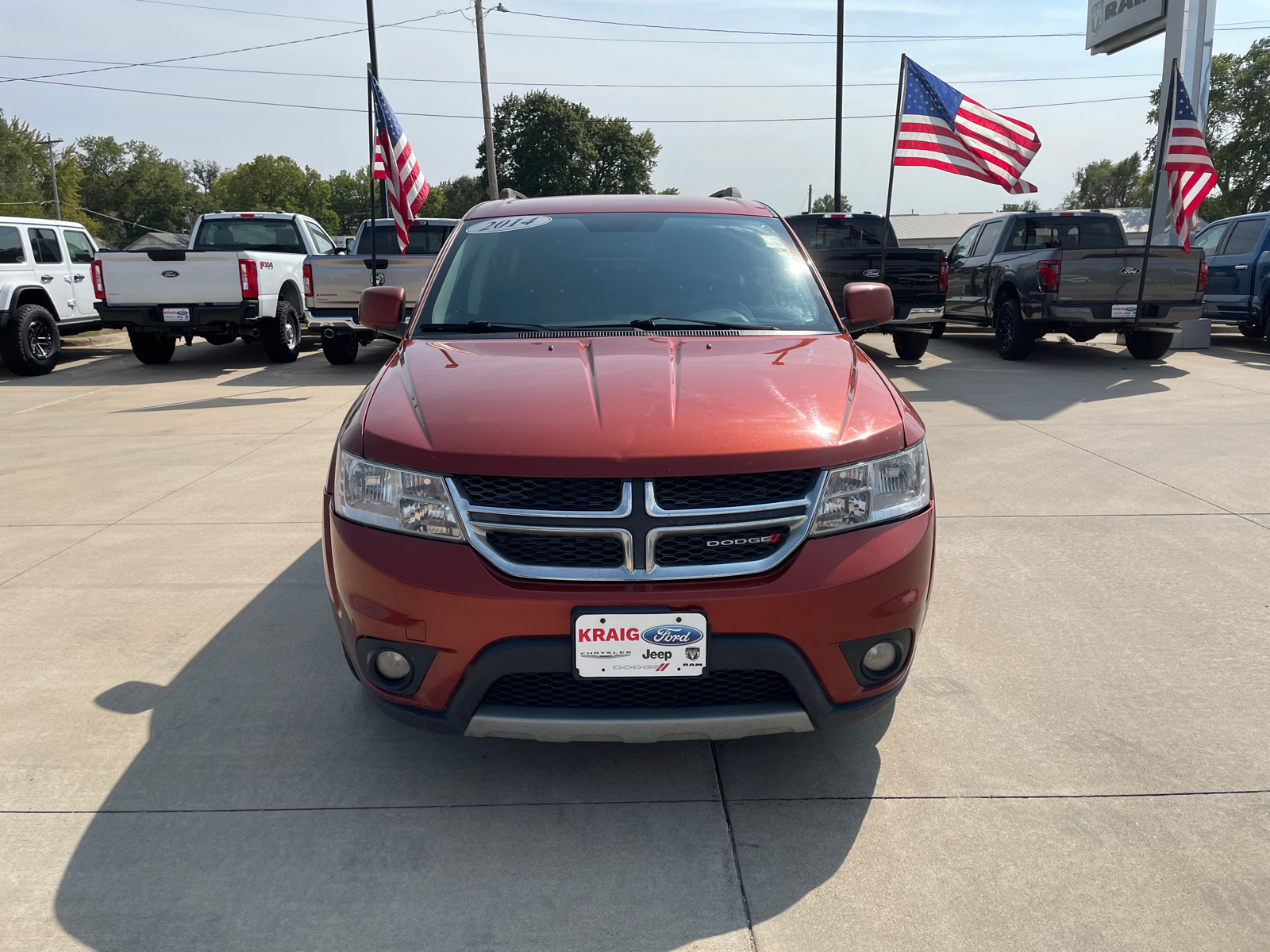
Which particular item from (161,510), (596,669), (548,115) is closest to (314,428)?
(161,510)

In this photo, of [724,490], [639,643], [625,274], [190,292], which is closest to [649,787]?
Result: [639,643]

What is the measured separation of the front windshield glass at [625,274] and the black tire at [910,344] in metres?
9.27

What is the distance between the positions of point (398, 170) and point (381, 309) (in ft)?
32.4

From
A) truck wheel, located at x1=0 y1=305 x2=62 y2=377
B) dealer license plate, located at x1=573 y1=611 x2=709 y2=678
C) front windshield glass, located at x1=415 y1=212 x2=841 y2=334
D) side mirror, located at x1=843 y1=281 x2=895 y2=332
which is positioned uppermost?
front windshield glass, located at x1=415 y1=212 x2=841 y2=334

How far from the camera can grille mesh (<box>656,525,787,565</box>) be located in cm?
249

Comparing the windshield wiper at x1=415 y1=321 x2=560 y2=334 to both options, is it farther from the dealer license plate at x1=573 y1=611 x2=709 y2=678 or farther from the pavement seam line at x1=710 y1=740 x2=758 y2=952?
the pavement seam line at x1=710 y1=740 x2=758 y2=952

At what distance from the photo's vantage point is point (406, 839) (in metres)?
2.65

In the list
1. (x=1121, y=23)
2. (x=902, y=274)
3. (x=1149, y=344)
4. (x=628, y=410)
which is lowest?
(x=1149, y=344)

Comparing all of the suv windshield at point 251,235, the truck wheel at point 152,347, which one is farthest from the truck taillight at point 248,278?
the suv windshield at point 251,235

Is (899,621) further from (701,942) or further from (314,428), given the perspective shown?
(314,428)

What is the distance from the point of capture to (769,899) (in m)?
2.39

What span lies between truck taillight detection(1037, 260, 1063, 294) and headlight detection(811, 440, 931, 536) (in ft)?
32.8

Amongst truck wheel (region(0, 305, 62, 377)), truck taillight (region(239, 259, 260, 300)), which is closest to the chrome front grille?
truck taillight (region(239, 259, 260, 300))

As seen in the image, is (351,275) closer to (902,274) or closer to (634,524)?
(902,274)
